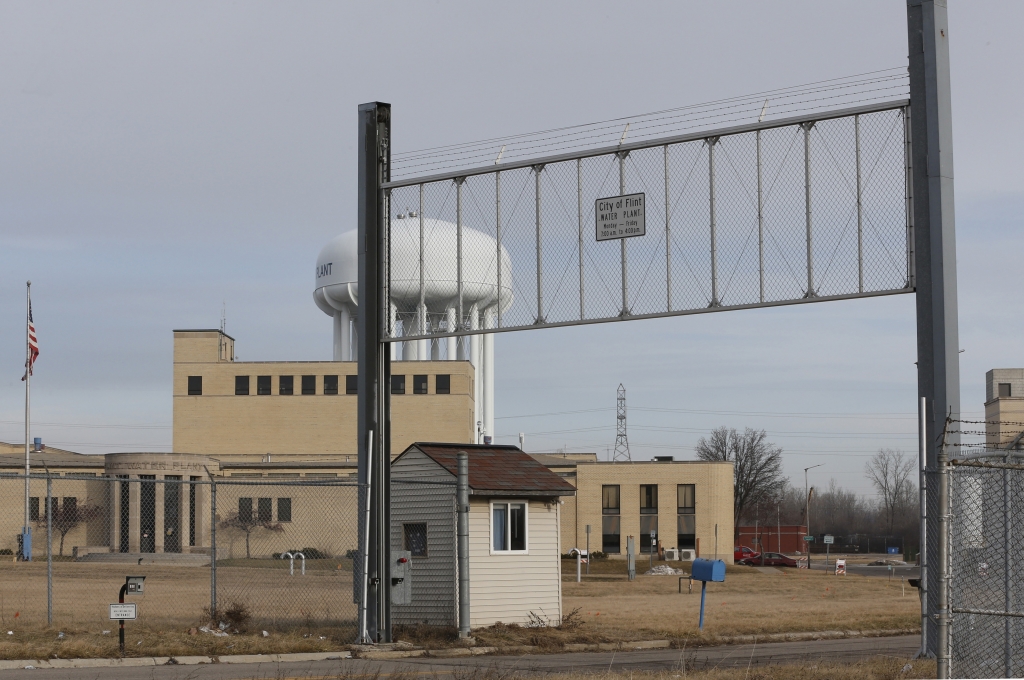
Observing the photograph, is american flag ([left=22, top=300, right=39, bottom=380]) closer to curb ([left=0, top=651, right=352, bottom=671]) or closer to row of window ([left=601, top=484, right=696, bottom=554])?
row of window ([left=601, top=484, right=696, bottom=554])

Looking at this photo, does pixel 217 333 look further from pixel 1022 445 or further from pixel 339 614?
pixel 1022 445

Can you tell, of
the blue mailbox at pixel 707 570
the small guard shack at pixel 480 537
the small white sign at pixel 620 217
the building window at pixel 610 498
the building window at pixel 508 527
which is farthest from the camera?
the building window at pixel 610 498

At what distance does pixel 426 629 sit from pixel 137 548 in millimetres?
47595

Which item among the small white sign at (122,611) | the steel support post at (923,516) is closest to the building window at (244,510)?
the small white sign at (122,611)

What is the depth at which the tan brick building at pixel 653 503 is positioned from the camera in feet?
257

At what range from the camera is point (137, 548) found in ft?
211

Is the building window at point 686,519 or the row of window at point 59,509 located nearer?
the row of window at point 59,509

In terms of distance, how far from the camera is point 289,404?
273ft

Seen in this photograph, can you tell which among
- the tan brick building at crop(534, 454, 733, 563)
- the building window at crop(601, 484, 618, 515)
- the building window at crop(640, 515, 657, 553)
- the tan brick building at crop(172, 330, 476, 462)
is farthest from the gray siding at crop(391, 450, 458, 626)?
the tan brick building at crop(172, 330, 476, 462)

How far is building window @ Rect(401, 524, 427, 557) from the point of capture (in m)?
22.0

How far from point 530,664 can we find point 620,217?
21.5 ft

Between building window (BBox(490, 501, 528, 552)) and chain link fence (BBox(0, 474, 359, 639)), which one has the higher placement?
building window (BBox(490, 501, 528, 552))

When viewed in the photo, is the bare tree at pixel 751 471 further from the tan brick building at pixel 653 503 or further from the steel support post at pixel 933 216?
the steel support post at pixel 933 216

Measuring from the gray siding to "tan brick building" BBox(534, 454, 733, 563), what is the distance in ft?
185
